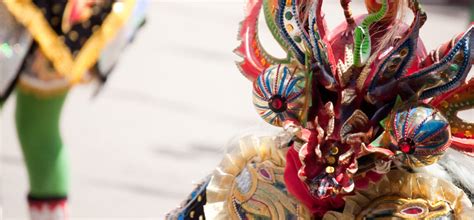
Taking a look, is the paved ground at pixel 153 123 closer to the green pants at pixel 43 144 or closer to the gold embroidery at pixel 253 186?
the green pants at pixel 43 144

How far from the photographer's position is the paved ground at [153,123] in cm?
333

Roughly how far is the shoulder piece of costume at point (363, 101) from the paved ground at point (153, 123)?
1393 millimetres

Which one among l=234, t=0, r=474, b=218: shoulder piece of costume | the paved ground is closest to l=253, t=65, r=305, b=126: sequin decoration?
l=234, t=0, r=474, b=218: shoulder piece of costume

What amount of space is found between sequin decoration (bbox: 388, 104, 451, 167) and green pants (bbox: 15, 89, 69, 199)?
1385 millimetres

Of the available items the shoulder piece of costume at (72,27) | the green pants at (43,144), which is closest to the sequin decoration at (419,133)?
the shoulder piece of costume at (72,27)

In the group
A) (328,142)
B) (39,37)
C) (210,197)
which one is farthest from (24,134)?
(328,142)

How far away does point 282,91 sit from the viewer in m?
1.14

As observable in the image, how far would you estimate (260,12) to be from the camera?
127 cm

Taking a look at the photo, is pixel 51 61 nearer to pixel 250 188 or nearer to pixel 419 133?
pixel 250 188

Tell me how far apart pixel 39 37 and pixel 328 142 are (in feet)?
4.08

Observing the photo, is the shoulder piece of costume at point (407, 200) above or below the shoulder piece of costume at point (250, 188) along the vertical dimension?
above

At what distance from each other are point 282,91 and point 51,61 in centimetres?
120

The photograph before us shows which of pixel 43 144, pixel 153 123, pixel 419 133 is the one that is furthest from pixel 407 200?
pixel 153 123

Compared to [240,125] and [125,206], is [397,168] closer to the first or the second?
[125,206]
